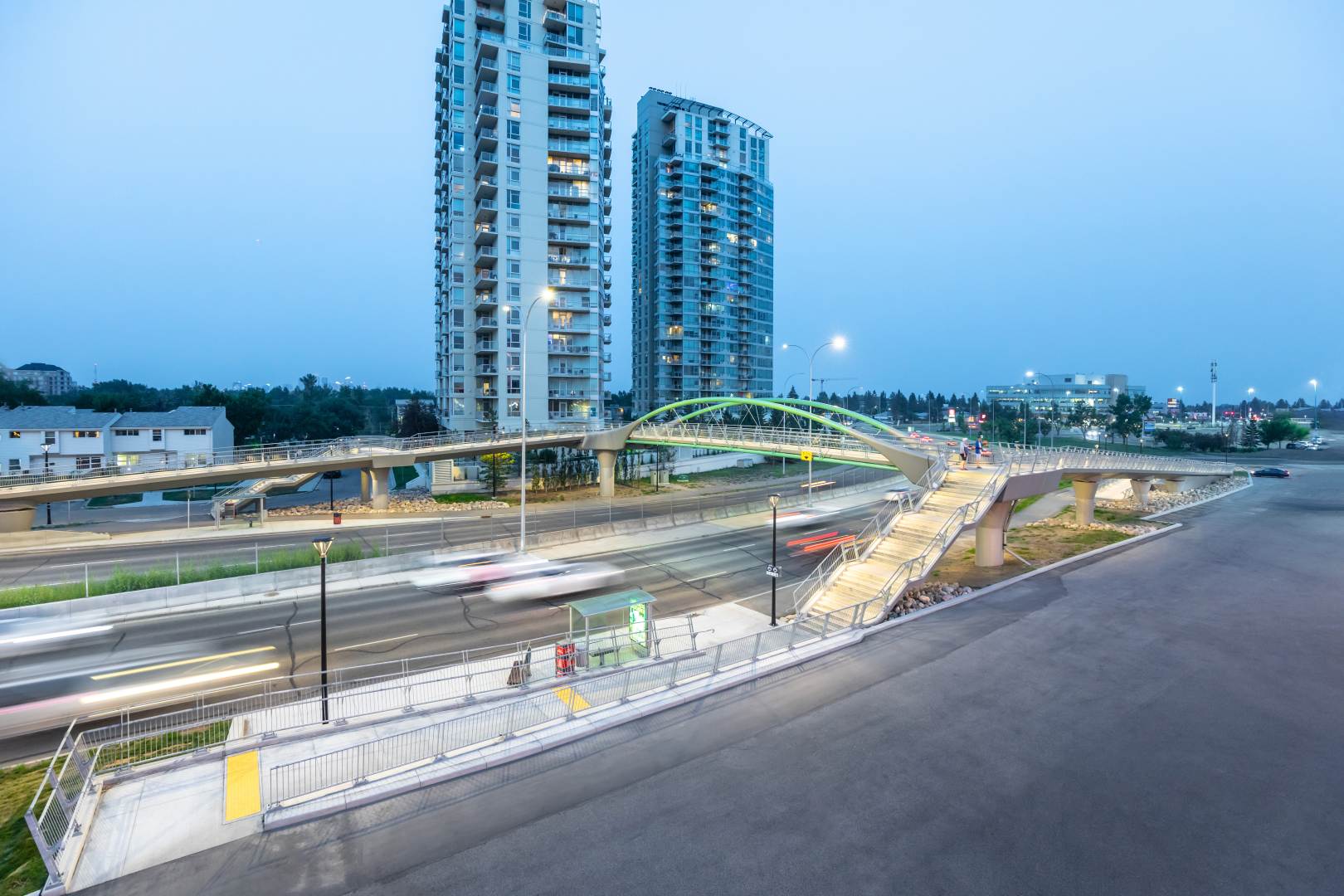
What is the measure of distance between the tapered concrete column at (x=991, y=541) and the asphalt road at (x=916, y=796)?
9.58 meters

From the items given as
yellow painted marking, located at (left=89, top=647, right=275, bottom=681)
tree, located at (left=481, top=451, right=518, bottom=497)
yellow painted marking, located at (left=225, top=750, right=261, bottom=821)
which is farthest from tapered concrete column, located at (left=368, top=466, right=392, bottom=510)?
yellow painted marking, located at (left=225, top=750, right=261, bottom=821)

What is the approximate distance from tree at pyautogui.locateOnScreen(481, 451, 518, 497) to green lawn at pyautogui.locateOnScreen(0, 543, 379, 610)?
23.8 m

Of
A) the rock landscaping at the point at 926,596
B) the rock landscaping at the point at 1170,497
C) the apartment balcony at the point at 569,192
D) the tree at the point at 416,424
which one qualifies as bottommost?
the rock landscaping at the point at 926,596

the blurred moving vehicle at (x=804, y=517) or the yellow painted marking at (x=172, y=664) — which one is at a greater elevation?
the blurred moving vehicle at (x=804, y=517)

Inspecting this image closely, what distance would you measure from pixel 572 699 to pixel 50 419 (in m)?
74.8

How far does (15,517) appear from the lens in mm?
35031

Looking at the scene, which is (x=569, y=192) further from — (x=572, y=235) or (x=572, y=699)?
(x=572, y=699)

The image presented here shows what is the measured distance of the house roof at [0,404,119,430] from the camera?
5869cm

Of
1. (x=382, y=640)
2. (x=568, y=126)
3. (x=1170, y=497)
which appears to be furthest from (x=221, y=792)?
(x=568, y=126)

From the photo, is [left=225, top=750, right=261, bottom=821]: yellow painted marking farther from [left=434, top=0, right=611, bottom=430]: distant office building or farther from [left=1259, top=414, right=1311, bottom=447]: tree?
[left=1259, top=414, right=1311, bottom=447]: tree

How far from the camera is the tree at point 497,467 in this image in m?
53.0

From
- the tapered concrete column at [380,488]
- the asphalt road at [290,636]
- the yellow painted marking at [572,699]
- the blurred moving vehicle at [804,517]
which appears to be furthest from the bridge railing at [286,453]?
the yellow painted marking at [572,699]

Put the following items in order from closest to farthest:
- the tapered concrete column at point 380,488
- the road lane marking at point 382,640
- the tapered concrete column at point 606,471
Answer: the road lane marking at point 382,640
the tapered concrete column at point 380,488
the tapered concrete column at point 606,471

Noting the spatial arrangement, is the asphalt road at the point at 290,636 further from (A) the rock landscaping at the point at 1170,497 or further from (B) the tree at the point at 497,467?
(A) the rock landscaping at the point at 1170,497
